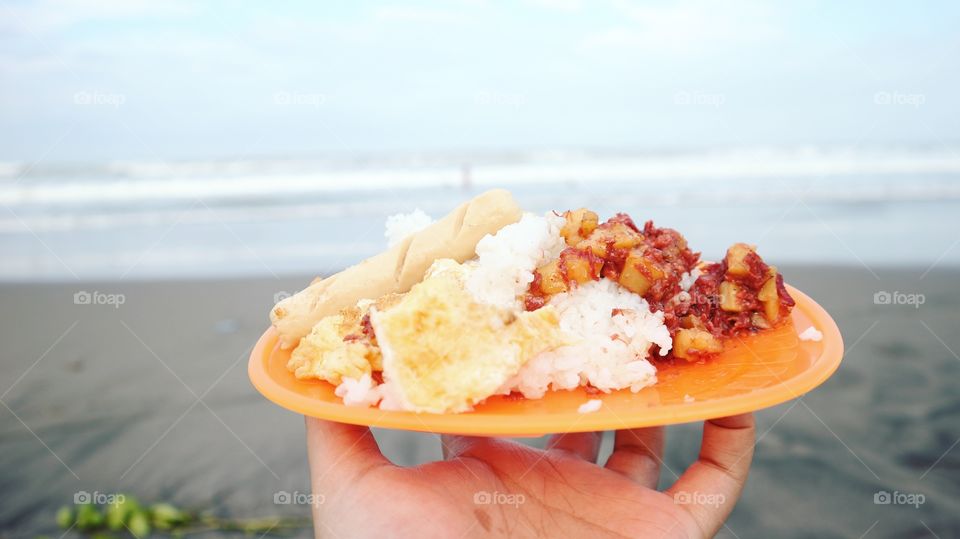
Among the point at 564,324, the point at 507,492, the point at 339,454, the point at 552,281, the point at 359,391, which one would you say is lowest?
the point at 507,492

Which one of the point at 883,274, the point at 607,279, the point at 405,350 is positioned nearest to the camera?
the point at 405,350

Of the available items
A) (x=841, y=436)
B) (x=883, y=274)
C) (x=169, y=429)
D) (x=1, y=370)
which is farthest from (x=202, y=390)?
(x=883, y=274)

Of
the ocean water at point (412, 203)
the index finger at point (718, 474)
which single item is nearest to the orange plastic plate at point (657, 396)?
the index finger at point (718, 474)

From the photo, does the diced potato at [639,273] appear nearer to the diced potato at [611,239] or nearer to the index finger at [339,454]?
the diced potato at [611,239]

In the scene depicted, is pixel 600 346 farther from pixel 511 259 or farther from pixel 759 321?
pixel 759 321

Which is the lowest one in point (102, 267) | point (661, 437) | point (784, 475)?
point (102, 267)

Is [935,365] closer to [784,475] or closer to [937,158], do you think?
[784,475]

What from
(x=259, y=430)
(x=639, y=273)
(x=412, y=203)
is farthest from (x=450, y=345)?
(x=412, y=203)
